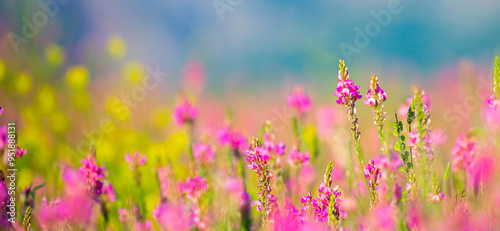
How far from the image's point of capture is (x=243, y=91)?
7.68 m

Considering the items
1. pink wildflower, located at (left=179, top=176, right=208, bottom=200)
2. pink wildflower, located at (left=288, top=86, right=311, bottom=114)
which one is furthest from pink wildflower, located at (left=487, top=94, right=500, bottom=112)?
pink wildflower, located at (left=288, top=86, right=311, bottom=114)

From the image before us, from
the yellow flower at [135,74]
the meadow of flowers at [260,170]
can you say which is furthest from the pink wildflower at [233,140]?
the yellow flower at [135,74]

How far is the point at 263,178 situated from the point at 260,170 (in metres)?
0.03

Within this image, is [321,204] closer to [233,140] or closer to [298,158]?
[298,158]

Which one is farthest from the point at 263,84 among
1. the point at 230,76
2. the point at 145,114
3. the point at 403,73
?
the point at 145,114

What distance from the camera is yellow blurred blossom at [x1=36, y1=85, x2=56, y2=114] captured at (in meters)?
4.35

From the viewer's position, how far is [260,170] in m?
1.37

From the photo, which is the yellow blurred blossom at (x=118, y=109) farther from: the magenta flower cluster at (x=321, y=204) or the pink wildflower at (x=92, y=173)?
the magenta flower cluster at (x=321, y=204)

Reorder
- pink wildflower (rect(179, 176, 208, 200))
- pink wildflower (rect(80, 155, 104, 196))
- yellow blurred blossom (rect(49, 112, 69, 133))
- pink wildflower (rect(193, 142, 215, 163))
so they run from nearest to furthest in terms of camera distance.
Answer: pink wildflower (rect(80, 155, 104, 196))
pink wildflower (rect(179, 176, 208, 200))
pink wildflower (rect(193, 142, 215, 163))
yellow blurred blossom (rect(49, 112, 69, 133))

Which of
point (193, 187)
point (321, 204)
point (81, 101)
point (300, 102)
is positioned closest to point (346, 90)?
point (321, 204)

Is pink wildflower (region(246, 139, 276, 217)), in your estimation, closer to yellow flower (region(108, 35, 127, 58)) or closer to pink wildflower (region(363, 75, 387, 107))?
pink wildflower (region(363, 75, 387, 107))

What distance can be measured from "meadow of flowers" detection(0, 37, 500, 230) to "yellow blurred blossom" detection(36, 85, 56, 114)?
2cm

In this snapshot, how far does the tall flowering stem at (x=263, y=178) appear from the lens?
1.34m

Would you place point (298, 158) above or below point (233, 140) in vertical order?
below
